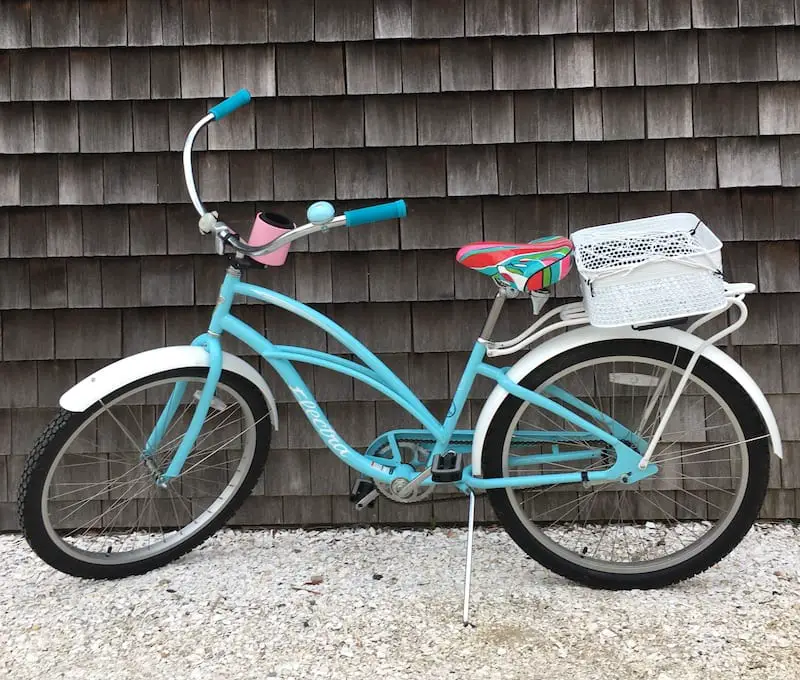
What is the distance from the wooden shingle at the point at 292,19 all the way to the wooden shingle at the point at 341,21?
21 millimetres

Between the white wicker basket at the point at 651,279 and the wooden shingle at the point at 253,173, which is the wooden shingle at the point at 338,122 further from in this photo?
the white wicker basket at the point at 651,279

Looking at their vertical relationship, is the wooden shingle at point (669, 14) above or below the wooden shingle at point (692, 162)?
above

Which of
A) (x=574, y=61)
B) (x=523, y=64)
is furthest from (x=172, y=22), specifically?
(x=574, y=61)

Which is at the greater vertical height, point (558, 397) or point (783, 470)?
point (558, 397)

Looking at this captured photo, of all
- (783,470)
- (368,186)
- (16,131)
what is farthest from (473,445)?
(16,131)

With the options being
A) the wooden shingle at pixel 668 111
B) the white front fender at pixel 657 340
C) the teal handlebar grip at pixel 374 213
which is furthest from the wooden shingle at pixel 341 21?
the white front fender at pixel 657 340

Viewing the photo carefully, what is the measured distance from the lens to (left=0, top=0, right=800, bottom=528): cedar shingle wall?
229cm

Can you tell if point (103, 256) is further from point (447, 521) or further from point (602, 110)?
point (602, 110)

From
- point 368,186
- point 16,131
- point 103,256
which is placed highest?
point 16,131

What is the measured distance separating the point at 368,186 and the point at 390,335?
49 cm

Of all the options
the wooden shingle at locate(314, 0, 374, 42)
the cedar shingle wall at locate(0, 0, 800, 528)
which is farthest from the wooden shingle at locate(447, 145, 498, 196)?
the wooden shingle at locate(314, 0, 374, 42)

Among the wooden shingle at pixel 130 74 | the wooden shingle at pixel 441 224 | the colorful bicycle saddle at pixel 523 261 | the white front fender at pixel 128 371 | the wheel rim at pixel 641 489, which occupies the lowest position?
the wheel rim at pixel 641 489

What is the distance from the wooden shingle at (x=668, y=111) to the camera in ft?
7.64

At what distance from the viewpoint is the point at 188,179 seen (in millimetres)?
1938
